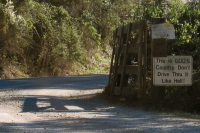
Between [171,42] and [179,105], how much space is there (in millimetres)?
2126

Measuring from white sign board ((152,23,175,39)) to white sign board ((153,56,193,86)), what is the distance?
0.60 metres

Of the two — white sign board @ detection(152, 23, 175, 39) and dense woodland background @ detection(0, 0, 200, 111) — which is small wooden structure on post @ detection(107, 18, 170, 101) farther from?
dense woodland background @ detection(0, 0, 200, 111)

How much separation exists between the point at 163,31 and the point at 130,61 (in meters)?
2.34

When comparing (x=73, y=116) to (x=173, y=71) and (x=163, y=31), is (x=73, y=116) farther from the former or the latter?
(x=163, y=31)

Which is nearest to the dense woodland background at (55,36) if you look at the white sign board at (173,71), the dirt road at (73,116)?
the dirt road at (73,116)

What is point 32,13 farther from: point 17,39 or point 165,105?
point 165,105

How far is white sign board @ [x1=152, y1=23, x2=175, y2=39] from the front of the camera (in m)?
11.6

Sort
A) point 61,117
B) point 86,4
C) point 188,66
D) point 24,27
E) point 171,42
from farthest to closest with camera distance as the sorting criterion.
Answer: point 86,4 < point 24,27 < point 171,42 < point 188,66 < point 61,117

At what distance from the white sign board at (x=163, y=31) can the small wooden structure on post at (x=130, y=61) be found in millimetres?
533

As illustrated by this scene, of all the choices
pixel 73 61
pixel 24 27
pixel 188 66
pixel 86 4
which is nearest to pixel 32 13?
pixel 24 27

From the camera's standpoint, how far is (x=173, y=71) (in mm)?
11516

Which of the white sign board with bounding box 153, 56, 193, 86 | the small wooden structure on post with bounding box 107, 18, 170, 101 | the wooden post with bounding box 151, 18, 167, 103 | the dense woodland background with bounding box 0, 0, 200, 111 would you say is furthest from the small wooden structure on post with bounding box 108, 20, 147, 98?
the dense woodland background with bounding box 0, 0, 200, 111

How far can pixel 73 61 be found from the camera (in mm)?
29578

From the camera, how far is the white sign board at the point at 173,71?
37.6ft
